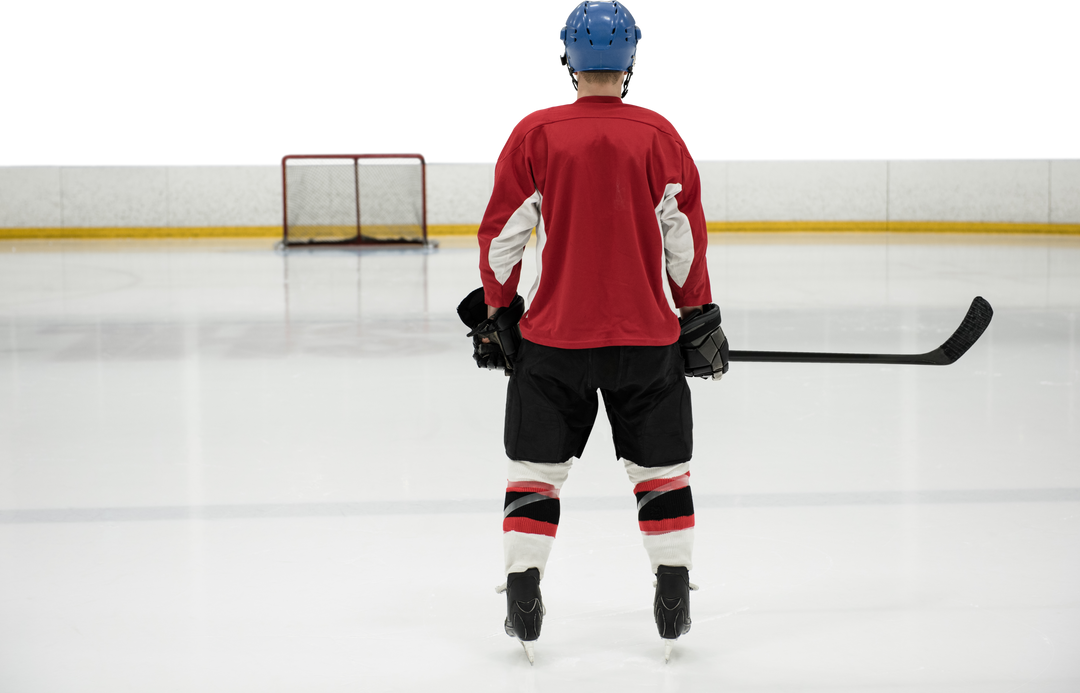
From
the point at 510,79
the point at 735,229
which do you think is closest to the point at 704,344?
the point at 735,229

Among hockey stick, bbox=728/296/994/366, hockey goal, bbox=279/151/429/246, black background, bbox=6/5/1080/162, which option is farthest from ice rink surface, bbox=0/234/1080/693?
black background, bbox=6/5/1080/162

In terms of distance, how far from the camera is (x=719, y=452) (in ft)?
11.5

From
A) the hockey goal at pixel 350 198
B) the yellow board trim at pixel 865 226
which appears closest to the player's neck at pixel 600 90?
the hockey goal at pixel 350 198

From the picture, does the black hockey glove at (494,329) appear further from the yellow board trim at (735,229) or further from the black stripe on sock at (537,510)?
the yellow board trim at (735,229)

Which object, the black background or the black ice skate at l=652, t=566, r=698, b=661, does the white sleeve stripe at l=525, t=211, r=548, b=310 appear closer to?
the black ice skate at l=652, t=566, r=698, b=661

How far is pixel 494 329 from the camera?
1.98 meters

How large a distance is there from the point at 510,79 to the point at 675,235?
1272 centimetres

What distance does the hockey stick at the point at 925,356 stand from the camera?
7.85ft

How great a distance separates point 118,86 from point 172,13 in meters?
1.18

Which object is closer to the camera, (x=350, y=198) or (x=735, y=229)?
(x=350, y=198)

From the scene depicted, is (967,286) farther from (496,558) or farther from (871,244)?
(496,558)

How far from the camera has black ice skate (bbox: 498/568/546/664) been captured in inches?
75.7

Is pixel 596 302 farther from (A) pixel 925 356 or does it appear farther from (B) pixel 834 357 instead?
(A) pixel 925 356

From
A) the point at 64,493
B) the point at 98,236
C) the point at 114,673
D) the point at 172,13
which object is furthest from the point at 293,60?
the point at 114,673
